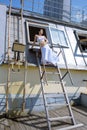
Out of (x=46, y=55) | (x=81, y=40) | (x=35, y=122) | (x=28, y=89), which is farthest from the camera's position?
(x=81, y=40)

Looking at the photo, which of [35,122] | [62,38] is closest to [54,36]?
[62,38]

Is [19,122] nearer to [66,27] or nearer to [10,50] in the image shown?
[10,50]

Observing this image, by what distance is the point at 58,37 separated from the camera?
6688 mm

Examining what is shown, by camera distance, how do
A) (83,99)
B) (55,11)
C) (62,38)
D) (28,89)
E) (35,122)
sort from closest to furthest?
(35,122)
(28,89)
(83,99)
(62,38)
(55,11)

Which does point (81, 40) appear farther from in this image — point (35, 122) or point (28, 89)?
point (35, 122)

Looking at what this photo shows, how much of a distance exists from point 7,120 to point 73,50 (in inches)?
131

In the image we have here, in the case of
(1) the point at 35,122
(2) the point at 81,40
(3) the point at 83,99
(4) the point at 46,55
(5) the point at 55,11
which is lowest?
(1) the point at 35,122

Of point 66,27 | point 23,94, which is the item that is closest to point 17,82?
point 23,94

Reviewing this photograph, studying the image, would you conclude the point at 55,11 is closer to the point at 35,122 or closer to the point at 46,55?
the point at 46,55

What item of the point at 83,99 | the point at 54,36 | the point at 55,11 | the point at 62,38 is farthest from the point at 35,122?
the point at 55,11

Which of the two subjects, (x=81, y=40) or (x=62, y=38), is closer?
(x=62, y=38)

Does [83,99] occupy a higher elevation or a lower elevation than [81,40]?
lower

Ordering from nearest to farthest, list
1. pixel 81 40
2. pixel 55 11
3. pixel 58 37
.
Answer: pixel 58 37 < pixel 81 40 < pixel 55 11

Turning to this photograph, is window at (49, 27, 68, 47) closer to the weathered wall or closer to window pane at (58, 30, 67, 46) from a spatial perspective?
window pane at (58, 30, 67, 46)
